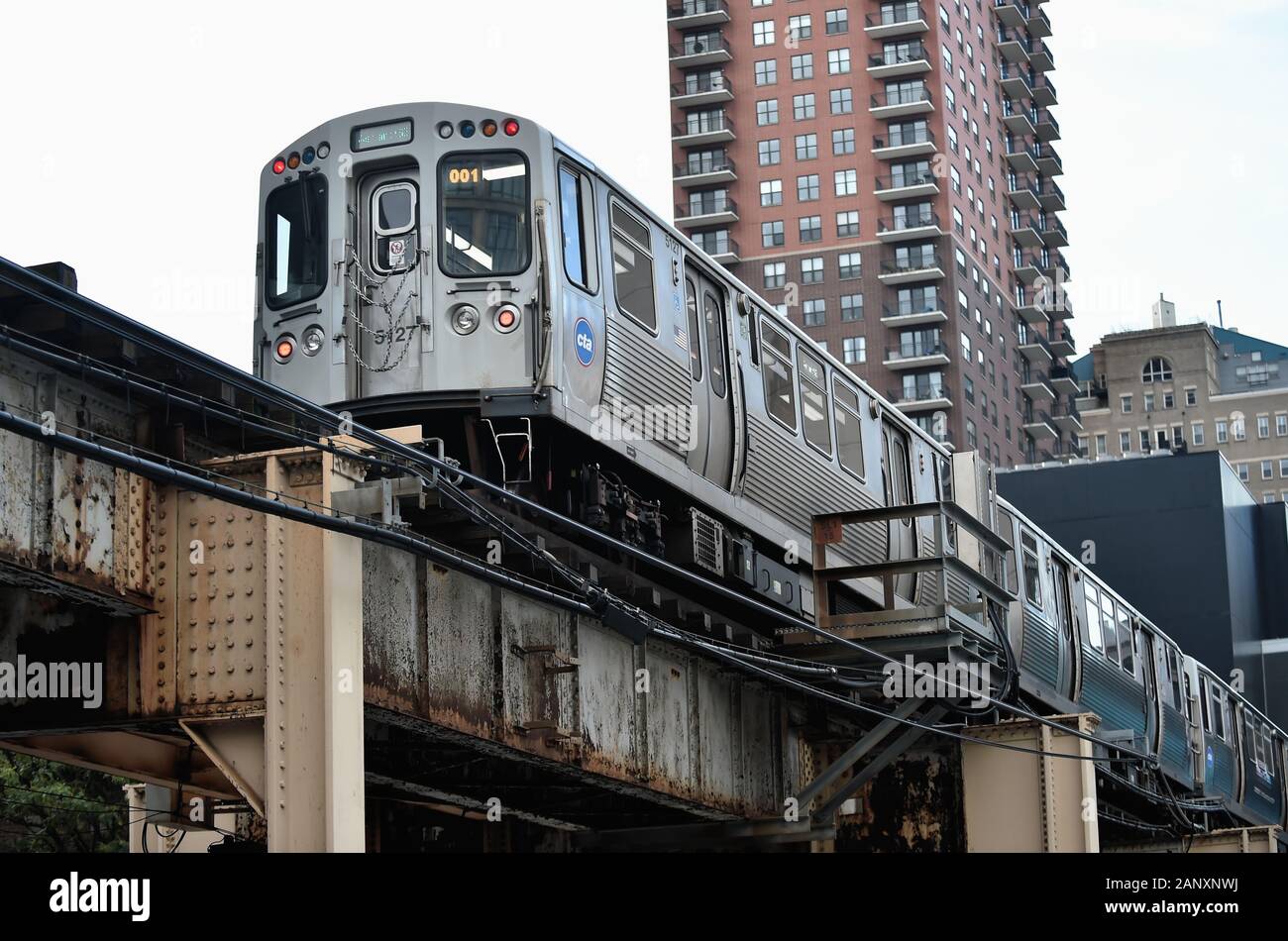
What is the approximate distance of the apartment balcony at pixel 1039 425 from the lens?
318ft

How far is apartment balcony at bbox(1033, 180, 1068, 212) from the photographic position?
103 metres

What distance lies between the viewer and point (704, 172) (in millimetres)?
90375

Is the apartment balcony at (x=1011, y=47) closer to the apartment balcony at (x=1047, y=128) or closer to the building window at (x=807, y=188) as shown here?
the apartment balcony at (x=1047, y=128)

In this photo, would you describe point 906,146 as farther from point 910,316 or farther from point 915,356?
point 915,356

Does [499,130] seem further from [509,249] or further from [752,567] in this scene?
[752,567]

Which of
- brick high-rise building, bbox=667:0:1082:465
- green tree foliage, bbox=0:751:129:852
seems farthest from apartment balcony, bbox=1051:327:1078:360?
green tree foliage, bbox=0:751:129:852

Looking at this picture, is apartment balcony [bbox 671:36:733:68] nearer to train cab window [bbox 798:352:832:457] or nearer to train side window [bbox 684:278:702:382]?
train cab window [bbox 798:352:832:457]

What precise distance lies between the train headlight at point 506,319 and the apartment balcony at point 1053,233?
3661 inches

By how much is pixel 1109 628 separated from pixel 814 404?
35.7 feet

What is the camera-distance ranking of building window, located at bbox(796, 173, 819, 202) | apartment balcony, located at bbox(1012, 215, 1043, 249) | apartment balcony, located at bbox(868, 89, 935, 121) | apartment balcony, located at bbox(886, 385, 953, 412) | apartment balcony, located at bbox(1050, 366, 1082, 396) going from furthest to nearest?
apartment balcony, located at bbox(1050, 366, 1082, 396), apartment balcony, located at bbox(1012, 215, 1043, 249), building window, located at bbox(796, 173, 819, 202), apartment balcony, located at bbox(868, 89, 935, 121), apartment balcony, located at bbox(886, 385, 953, 412)

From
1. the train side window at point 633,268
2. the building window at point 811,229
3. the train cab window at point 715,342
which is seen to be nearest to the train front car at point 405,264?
the train side window at point 633,268

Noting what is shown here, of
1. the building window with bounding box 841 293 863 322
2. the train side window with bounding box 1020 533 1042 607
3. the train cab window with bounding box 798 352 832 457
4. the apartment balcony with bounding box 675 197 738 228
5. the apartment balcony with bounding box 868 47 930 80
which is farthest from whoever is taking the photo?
the apartment balcony with bounding box 675 197 738 228

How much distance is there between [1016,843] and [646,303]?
22.4ft
